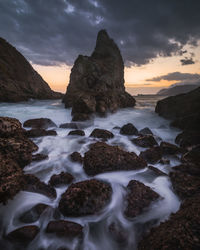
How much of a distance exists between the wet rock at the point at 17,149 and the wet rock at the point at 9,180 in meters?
0.62

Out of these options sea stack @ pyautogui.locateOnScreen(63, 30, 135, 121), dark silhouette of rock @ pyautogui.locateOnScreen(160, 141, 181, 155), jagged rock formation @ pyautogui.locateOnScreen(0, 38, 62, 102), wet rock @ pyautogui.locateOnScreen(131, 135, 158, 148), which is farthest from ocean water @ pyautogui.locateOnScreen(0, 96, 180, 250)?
jagged rock formation @ pyautogui.locateOnScreen(0, 38, 62, 102)

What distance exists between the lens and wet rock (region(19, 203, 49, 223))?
2188mm

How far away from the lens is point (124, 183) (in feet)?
10.3

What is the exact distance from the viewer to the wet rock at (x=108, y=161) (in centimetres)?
344

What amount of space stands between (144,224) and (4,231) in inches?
85.9

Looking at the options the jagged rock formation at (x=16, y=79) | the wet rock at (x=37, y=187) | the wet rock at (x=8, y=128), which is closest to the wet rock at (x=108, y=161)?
the wet rock at (x=37, y=187)

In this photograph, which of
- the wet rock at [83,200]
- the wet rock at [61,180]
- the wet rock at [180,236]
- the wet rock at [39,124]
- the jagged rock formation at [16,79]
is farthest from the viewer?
the jagged rock formation at [16,79]

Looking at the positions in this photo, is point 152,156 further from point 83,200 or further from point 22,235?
point 22,235

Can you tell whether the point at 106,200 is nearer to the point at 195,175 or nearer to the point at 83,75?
the point at 195,175

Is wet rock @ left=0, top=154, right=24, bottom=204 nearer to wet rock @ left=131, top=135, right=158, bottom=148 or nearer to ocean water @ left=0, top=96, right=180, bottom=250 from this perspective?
ocean water @ left=0, top=96, right=180, bottom=250

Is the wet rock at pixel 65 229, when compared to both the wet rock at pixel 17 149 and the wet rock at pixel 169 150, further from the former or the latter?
the wet rock at pixel 169 150

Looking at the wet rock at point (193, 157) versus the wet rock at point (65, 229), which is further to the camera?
the wet rock at point (193, 157)

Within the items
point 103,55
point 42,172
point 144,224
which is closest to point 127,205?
point 144,224

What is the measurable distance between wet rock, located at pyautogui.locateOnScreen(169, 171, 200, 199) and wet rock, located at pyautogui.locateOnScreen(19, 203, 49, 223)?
8.77ft
